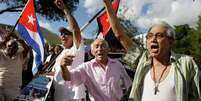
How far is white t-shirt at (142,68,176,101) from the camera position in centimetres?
461

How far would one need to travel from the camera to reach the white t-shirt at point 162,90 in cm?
461

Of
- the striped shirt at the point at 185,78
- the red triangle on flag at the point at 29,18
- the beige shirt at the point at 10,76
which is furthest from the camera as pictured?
the red triangle on flag at the point at 29,18

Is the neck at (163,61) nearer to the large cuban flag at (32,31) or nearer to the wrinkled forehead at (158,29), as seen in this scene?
the wrinkled forehead at (158,29)

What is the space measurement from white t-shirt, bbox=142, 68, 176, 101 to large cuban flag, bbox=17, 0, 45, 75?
6503 mm

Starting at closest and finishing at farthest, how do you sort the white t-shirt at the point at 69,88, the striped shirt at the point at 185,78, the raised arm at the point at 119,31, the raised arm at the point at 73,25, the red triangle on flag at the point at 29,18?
the striped shirt at the point at 185,78 → the raised arm at the point at 119,31 → the white t-shirt at the point at 69,88 → the raised arm at the point at 73,25 → the red triangle on flag at the point at 29,18

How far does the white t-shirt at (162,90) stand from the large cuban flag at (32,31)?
6.50 meters

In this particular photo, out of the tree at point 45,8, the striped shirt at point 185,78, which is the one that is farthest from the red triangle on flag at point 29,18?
the tree at point 45,8

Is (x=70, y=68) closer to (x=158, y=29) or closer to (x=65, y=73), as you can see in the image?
(x=65, y=73)

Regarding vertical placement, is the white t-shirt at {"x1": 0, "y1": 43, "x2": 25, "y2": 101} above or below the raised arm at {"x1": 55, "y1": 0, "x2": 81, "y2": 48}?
below

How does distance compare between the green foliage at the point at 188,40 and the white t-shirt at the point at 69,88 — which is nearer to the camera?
the white t-shirt at the point at 69,88

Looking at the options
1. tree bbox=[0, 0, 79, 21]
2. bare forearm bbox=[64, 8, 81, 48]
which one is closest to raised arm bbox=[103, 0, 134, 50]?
bare forearm bbox=[64, 8, 81, 48]

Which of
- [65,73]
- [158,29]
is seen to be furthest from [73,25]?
[158,29]

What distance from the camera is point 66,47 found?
7242 mm

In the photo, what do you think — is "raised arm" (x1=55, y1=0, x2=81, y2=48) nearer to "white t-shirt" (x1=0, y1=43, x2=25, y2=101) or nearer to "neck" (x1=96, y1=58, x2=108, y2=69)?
"neck" (x1=96, y1=58, x2=108, y2=69)
